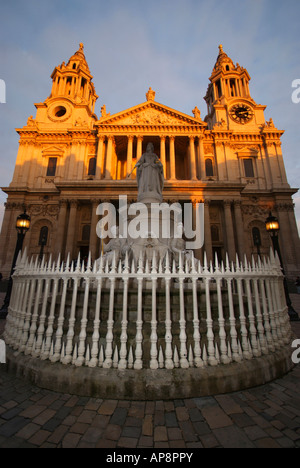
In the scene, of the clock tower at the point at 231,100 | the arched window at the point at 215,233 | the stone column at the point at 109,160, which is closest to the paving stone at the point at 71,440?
the arched window at the point at 215,233

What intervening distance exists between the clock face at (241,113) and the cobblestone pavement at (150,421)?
34.0 m

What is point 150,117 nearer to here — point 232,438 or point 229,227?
point 229,227

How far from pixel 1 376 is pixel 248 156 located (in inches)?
1204

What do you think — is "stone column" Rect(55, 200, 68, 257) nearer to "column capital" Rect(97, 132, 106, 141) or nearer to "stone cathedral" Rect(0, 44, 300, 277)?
"stone cathedral" Rect(0, 44, 300, 277)

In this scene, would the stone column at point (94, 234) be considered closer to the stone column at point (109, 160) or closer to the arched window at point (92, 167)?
the stone column at point (109, 160)

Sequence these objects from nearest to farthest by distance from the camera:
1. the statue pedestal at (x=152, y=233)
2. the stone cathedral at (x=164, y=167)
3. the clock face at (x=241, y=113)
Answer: the statue pedestal at (x=152, y=233), the stone cathedral at (x=164, y=167), the clock face at (x=241, y=113)

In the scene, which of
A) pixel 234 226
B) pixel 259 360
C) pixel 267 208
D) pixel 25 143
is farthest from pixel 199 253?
pixel 25 143

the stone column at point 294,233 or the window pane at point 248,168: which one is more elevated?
the window pane at point 248,168

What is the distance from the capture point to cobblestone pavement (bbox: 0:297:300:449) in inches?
79.5

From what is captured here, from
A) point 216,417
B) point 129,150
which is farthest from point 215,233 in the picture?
point 216,417

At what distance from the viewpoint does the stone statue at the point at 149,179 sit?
6660mm

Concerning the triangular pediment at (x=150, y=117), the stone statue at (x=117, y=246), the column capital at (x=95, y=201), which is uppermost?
the triangular pediment at (x=150, y=117)

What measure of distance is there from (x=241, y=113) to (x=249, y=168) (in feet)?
30.5

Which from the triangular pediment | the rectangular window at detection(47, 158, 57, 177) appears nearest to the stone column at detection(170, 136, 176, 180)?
the triangular pediment
